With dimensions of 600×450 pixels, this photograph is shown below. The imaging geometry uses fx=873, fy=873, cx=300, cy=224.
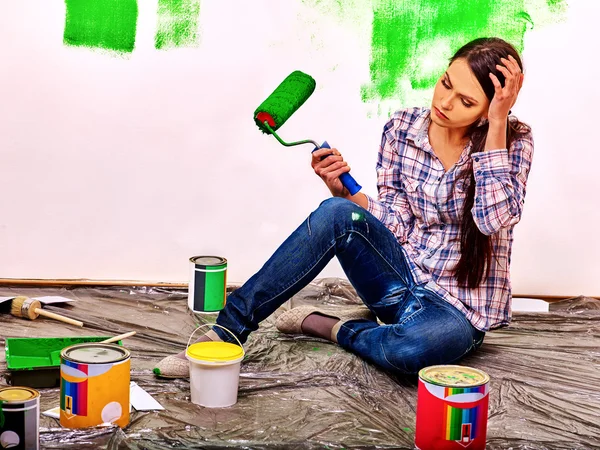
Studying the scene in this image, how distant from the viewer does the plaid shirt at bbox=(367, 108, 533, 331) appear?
1.90 m

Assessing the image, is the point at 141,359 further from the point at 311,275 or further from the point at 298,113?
the point at 298,113

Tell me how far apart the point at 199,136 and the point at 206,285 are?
57 centimetres

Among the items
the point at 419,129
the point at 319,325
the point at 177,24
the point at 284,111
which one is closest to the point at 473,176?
the point at 419,129

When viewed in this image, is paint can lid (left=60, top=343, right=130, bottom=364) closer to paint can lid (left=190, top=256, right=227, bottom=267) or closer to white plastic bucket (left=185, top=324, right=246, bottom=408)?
white plastic bucket (left=185, top=324, right=246, bottom=408)

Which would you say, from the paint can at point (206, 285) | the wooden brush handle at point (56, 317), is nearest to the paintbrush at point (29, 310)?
the wooden brush handle at point (56, 317)

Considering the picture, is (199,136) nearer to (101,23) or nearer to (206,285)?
(101,23)

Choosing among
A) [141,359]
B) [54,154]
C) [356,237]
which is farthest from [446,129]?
[54,154]

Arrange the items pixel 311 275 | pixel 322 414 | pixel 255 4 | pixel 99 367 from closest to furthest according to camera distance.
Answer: pixel 99 367 → pixel 322 414 → pixel 311 275 → pixel 255 4

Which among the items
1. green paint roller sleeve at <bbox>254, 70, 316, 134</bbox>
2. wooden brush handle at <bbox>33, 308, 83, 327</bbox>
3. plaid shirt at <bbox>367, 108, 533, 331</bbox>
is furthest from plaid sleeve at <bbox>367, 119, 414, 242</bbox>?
wooden brush handle at <bbox>33, 308, 83, 327</bbox>

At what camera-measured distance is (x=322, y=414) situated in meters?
1.77

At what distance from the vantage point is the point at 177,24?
2742mm

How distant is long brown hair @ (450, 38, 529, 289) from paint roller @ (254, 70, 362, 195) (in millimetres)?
263

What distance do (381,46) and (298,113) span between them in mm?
342

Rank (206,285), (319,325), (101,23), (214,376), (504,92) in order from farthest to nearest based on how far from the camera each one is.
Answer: (101,23)
(206,285)
(319,325)
(504,92)
(214,376)
